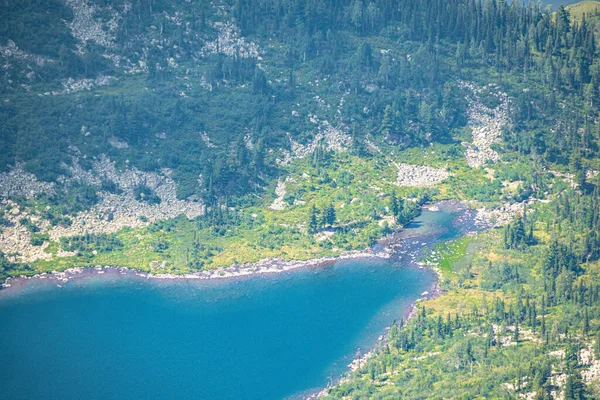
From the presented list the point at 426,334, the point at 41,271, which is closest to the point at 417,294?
the point at 426,334

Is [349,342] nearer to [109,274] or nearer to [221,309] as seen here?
[221,309]

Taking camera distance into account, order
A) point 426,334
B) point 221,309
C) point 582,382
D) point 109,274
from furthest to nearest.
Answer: point 109,274 < point 221,309 < point 426,334 < point 582,382

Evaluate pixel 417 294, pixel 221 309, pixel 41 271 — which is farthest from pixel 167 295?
pixel 417 294

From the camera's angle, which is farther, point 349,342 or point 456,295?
point 456,295

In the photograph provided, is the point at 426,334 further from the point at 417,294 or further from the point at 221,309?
the point at 221,309

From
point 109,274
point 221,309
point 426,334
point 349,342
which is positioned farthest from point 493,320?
point 109,274

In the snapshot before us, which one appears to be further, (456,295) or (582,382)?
(456,295)

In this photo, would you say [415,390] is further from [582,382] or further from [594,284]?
[594,284]

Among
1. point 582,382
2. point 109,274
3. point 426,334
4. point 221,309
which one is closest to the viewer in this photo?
point 582,382
